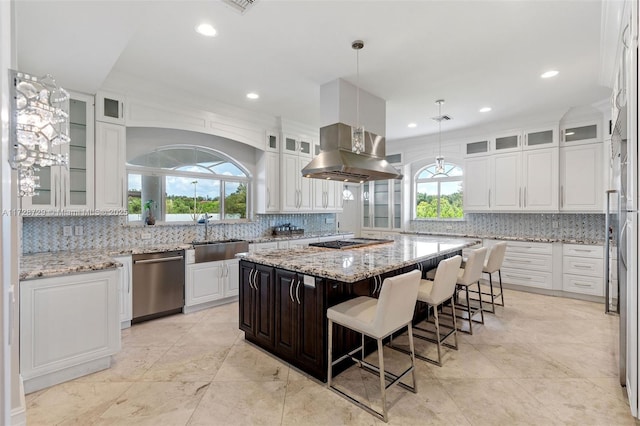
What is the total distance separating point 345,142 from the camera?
3.55m

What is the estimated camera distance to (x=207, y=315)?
13.2ft

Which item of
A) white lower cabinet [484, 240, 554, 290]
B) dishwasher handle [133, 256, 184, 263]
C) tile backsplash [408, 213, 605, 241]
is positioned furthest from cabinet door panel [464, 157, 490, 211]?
dishwasher handle [133, 256, 184, 263]

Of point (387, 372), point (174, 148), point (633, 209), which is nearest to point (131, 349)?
point (387, 372)

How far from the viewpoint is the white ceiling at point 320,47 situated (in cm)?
238

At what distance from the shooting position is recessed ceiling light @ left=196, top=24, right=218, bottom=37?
265 cm

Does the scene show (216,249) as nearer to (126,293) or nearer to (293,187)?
(126,293)

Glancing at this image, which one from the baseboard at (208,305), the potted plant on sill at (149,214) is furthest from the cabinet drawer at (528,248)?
the potted plant on sill at (149,214)

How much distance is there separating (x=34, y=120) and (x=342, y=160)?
2533 mm

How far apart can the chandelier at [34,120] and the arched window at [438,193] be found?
625 centimetres

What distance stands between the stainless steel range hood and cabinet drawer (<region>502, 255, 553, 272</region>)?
2926 mm

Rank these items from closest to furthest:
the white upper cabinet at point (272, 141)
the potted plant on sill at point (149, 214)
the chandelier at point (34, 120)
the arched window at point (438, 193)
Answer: the chandelier at point (34, 120)
the potted plant on sill at point (149, 214)
the white upper cabinet at point (272, 141)
the arched window at point (438, 193)

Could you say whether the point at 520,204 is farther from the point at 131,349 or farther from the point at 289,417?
the point at 131,349

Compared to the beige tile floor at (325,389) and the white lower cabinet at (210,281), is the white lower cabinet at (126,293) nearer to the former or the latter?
the beige tile floor at (325,389)

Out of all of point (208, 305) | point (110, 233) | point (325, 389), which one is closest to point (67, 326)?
point (110, 233)
